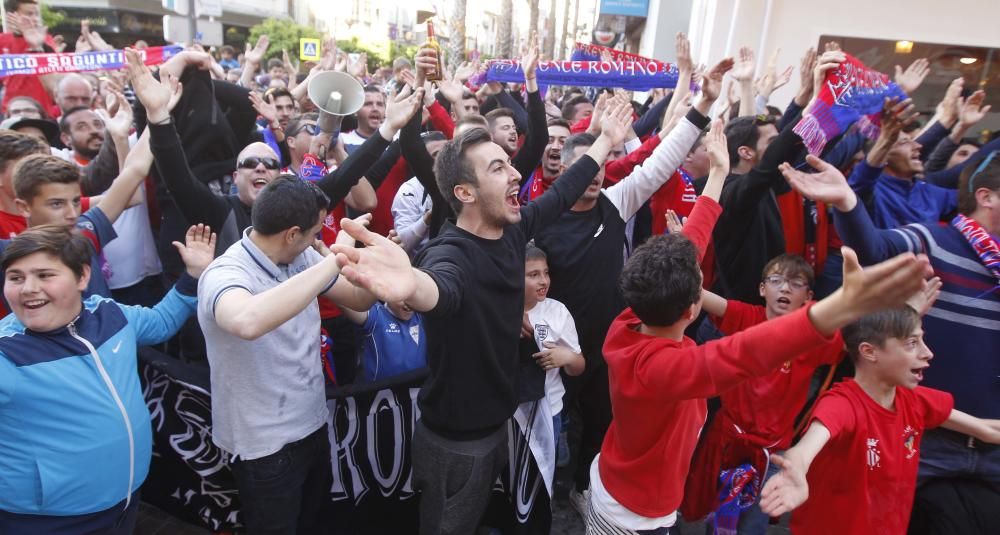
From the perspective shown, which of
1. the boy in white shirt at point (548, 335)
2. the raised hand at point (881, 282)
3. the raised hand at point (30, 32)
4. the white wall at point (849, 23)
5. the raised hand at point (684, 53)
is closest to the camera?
the raised hand at point (881, 282)

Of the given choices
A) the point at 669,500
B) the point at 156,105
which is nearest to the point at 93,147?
the point at 156,105

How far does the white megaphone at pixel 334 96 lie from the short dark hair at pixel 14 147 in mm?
1677

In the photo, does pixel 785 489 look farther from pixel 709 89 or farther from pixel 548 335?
pixel 709 89

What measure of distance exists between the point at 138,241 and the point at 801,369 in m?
3.89

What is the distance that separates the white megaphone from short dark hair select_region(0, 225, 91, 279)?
221 centimetres

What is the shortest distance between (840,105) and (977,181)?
2.56 ft

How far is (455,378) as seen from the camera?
240cm

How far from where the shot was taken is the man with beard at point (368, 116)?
5.67m

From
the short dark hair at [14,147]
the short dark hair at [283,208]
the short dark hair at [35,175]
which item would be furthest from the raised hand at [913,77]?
the short dark hair at [14,147]

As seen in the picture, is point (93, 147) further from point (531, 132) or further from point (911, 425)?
point (911, 425)

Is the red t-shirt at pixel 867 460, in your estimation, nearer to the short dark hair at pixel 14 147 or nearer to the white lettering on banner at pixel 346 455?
the white lettering on banner at pixel 346 455

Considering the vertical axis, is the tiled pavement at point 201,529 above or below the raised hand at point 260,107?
below

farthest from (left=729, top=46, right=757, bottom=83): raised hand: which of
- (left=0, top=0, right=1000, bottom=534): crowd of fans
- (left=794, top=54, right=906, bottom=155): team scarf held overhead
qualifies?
(left=794, top=54, right=906, bottom=155): team scarf held overhead

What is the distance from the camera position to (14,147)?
10.2ft
